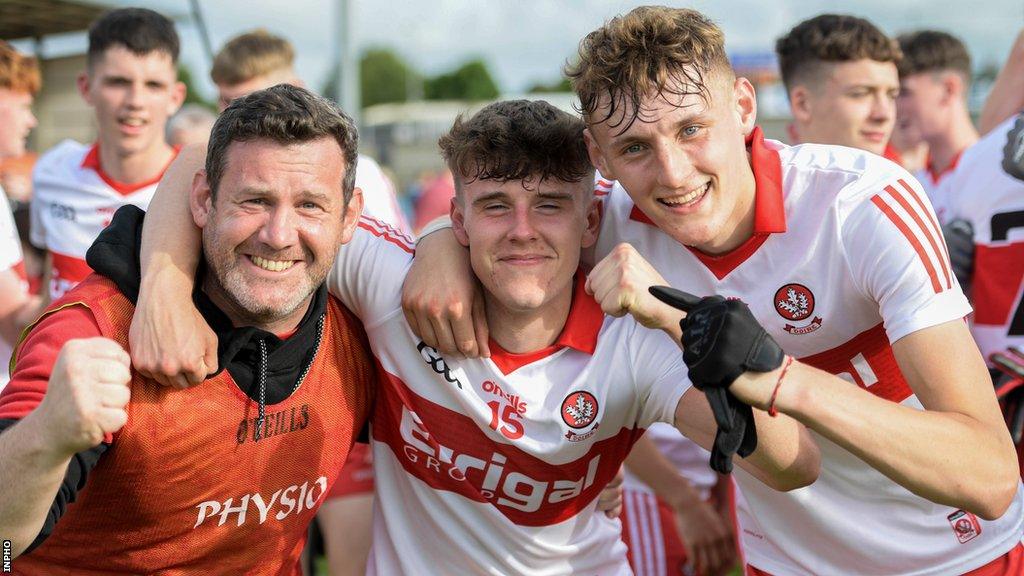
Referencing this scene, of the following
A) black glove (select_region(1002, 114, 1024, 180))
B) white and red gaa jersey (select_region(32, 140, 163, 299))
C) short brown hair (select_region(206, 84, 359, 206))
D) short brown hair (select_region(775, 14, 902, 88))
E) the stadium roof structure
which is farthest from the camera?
the stadium roof structure

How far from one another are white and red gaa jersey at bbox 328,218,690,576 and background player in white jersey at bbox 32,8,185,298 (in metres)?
2.61

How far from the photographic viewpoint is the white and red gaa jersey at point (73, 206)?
515 cm

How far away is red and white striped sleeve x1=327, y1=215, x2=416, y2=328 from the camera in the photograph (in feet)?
10.1

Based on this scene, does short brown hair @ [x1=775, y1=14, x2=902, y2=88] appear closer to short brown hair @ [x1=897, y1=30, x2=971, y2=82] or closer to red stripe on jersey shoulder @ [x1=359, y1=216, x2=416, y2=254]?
short brown hair @ [x1=897, y1=30, x2=971, y2=82]

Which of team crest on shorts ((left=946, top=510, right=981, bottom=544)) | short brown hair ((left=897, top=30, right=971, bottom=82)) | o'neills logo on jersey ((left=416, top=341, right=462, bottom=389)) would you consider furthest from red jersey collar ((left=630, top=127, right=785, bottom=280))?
short brown hair ((left=897, top=30, right=971, bottom=82))

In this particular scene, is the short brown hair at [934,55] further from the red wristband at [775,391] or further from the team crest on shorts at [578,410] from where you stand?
the red wristband at [775,391]

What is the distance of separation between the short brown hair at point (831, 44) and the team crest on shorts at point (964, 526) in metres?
2.59

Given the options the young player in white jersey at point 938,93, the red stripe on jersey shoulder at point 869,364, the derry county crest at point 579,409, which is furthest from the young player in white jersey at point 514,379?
the young player in white jersey at point 938,93

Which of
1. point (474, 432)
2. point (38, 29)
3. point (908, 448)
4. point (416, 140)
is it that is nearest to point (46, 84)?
point (38, 29)

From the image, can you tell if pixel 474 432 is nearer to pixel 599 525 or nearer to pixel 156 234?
pixel 599 525

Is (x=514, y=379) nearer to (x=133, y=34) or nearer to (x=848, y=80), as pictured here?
(x=848, y=80)

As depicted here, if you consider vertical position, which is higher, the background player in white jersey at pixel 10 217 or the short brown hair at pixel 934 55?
the short brown hair at pixel 934 55

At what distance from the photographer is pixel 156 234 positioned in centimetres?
279

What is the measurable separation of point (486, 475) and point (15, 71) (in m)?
4.17
